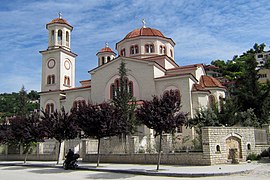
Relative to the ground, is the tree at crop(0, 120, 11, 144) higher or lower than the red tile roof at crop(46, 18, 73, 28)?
lower

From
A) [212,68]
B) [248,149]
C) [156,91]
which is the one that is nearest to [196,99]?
[156,91]

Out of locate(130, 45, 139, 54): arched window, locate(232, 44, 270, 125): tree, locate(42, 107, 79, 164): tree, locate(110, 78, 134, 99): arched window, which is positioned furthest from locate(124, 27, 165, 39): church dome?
locate(42, 107, 79, 164): tree

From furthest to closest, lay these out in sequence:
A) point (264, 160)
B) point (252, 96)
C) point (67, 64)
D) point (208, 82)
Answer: point (67, 64), point (208, 82), point (252, 96), point (264, 160)

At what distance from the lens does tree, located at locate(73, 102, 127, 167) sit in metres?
18.3

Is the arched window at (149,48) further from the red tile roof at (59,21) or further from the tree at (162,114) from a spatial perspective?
the tree at (162,114)

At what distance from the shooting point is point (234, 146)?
18.4 metres

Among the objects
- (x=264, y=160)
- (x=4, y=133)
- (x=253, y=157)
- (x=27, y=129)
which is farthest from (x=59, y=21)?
(x=264, y=160)

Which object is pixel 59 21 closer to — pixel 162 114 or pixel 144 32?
pixel 144 32

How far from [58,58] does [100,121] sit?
21523 mm

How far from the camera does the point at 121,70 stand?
99.9 ft

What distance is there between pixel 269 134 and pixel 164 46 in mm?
20754

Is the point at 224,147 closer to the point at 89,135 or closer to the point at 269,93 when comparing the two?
the point at 89,135

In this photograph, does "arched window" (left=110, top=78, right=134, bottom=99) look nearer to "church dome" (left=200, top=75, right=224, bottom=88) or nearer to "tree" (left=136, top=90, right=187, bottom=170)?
"church dome" (left=200, top=75, right=224, bottom=88)

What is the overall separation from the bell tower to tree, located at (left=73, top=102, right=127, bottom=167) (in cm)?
1970
